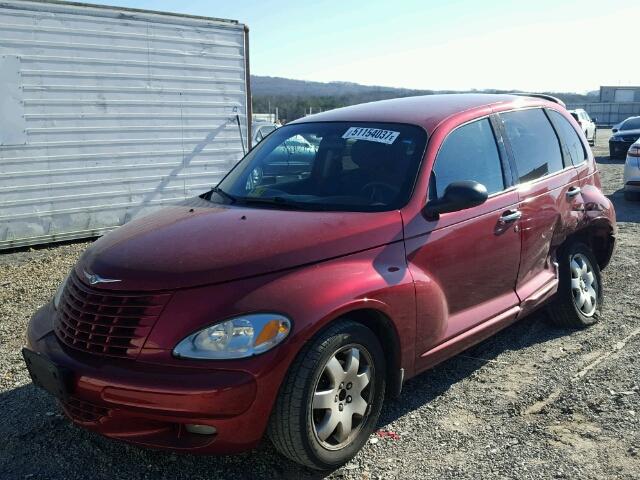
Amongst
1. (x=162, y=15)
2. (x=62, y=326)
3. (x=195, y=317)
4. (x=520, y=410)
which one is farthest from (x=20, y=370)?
(x=162, y=15)

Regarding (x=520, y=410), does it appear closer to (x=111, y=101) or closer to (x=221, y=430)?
(x=221, y=430)

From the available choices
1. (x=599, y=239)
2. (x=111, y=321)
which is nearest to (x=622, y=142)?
(x=599, y=239)

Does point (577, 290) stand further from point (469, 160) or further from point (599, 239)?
point (469, 160)

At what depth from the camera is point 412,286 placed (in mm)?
3451

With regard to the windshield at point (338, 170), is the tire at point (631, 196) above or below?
below

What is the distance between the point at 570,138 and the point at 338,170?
2394mm

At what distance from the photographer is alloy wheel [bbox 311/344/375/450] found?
120 inches

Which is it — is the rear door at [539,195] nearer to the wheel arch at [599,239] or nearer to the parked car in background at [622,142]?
the wheel arch at [599,239]

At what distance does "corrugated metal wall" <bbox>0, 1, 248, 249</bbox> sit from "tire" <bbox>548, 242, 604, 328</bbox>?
6.39 m

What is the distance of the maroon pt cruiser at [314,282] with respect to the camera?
2828 mm

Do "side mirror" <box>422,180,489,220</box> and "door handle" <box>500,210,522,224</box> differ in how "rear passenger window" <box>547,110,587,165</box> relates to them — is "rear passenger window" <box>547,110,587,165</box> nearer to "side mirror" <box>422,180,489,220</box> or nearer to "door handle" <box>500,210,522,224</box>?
"door handle" <box>500,210,522,224</box>

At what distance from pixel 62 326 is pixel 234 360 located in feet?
3.41

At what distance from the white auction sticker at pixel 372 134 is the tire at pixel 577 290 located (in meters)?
1.90

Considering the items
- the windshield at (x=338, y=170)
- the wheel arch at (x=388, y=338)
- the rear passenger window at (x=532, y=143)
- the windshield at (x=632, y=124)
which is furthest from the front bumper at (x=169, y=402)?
the windshield at (x=632, y=124)
